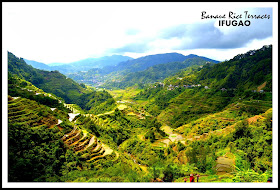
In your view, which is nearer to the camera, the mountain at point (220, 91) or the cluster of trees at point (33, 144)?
the cluster of trees at point (33, 144)

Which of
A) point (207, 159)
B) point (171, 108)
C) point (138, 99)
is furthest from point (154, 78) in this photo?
point (207, 159)

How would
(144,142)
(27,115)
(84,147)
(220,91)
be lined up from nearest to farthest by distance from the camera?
(27,115), (84,147), (144,142), (220,91)

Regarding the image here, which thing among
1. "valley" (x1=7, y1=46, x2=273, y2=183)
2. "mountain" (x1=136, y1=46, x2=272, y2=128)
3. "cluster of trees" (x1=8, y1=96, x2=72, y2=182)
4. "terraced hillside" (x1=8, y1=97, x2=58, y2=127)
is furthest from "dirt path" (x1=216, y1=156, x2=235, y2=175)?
"mountain" (x1=136, y1=46, x2=272, y2=128)

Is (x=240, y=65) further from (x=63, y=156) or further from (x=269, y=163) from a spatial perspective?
(x=63, y=156)

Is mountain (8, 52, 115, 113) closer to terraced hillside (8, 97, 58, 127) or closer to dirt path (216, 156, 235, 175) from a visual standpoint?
terraced hillside (8, 97, 58, 127)

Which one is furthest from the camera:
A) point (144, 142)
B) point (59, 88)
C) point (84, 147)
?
point (59, 88)

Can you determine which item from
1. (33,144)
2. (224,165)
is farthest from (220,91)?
(33,144)

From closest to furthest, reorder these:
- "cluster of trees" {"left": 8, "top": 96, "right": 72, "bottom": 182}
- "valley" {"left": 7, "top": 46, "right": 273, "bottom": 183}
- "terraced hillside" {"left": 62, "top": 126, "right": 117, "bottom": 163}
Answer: "cluster of trees" {"left": 8, "top": 96, "right": 72, "bottom": 182} → "valley" {"left": 7, "top": 46, "right": 273, "bottom": 183} → "terraced hillside" {"left": 62, "top": 126, "right": 117, "bottom": 163}

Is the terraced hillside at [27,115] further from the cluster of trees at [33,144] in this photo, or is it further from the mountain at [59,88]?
the mountain at [59,88]

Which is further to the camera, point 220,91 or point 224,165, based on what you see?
point 220,91

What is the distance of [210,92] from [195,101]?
7.80 metres

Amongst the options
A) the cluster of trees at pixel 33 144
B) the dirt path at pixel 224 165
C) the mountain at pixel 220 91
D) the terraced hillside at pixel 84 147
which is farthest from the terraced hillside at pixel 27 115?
the mountain at pixel 220 91

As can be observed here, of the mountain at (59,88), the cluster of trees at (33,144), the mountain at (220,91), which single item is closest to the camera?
the cluster of trees at (33,144)

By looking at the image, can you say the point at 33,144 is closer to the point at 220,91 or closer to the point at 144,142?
the point at 144,142
